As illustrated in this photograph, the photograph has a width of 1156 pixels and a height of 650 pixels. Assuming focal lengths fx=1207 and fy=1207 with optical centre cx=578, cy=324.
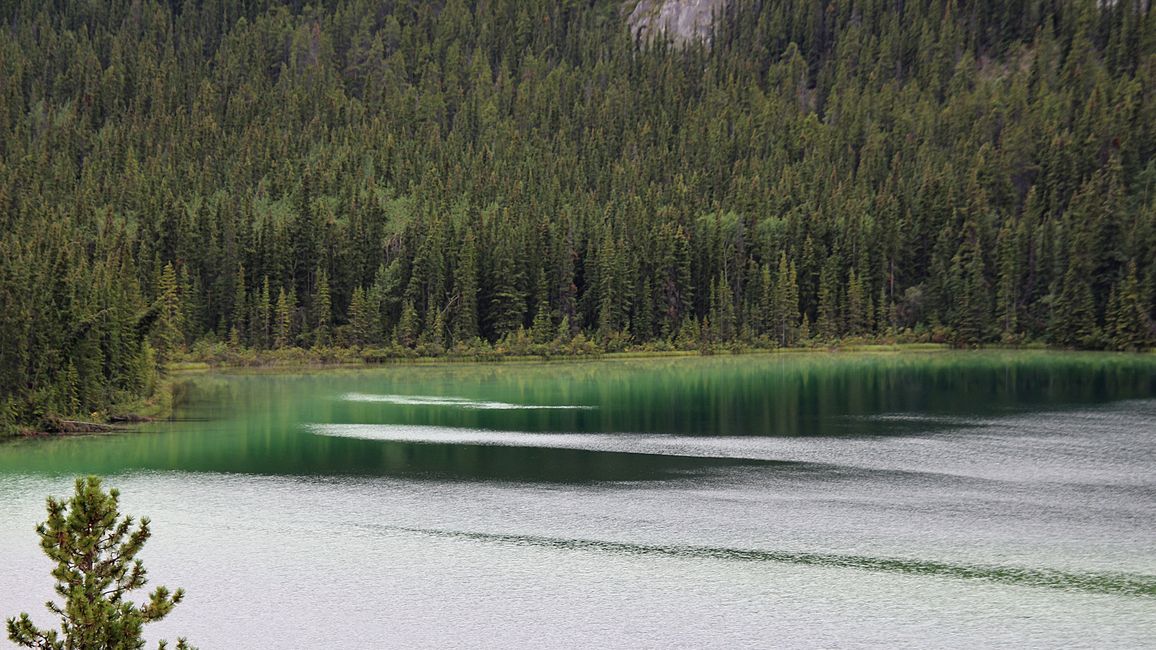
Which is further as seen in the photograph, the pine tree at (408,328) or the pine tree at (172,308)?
the pine tree at (408,328)

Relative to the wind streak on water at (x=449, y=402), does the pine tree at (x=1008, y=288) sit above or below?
above

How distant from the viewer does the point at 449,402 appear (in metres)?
102

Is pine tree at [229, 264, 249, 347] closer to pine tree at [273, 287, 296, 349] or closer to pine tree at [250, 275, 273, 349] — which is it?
pine tree at [250, 275, 273, 349]

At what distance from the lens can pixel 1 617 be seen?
36.9 m

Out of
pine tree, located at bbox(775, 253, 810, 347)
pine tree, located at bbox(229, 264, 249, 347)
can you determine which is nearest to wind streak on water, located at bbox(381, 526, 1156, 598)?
pine tree, located at bbox(229, 264, 249, 347)

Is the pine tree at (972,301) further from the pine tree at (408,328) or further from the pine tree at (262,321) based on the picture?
→ the pine tree at (262,321)

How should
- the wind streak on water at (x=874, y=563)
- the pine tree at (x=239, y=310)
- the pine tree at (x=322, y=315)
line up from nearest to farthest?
the wind streak on water at (x=874, y=563)
the pine tree at (x=322, y=315)
the pine tree at (x=239, y=310)

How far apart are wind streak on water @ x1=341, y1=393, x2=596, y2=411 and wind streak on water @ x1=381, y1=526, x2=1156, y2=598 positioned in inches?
1882

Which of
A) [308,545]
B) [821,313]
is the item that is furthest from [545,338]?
[308,545]

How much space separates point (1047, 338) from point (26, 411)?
137169 millimetres

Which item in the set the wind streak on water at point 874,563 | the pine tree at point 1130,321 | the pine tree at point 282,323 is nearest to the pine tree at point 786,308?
the pine tree at point 1130,321

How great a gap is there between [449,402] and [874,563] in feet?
208

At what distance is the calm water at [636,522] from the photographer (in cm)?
3584

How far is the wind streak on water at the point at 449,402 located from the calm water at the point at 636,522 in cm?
172
